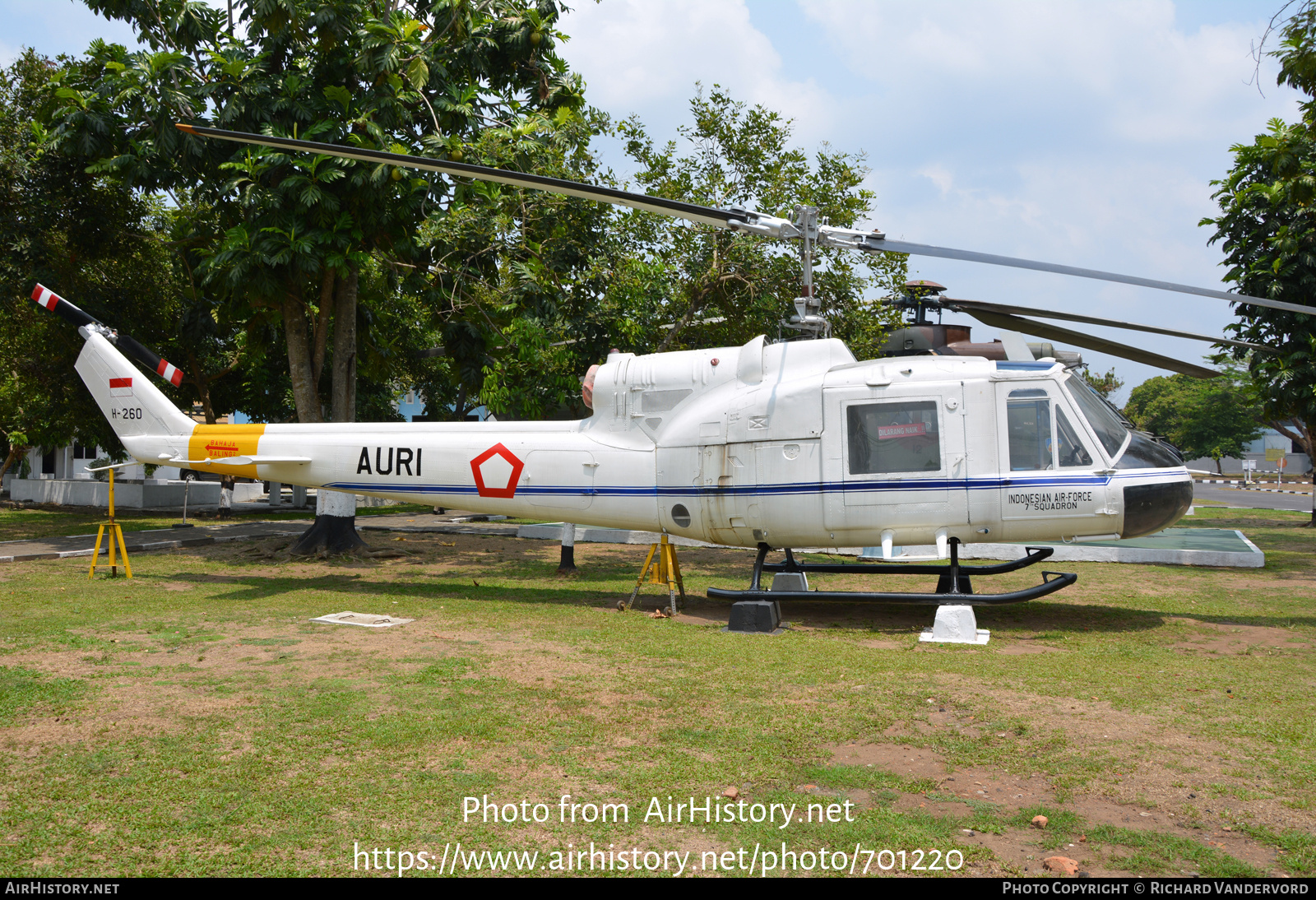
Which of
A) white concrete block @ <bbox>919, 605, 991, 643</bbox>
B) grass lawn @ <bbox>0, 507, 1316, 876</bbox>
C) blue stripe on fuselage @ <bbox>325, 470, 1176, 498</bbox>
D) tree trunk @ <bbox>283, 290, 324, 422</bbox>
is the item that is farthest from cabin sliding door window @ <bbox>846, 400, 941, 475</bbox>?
tree trunk @ <bbox>283, 290, 324, 422</bbox>

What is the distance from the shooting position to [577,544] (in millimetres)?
19094

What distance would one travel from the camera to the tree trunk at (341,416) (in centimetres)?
1612

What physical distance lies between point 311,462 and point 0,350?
738 inches

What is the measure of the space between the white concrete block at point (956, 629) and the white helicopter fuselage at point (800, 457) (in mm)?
920

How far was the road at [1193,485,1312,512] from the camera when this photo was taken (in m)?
34.1

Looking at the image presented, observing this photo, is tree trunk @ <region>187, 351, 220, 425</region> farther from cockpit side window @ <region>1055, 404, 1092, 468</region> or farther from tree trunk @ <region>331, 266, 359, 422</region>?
cockpit side window @ <region>1055, 404, 1092, 468</region>

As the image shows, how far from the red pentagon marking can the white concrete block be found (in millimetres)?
5345

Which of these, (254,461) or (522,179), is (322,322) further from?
(522,179)

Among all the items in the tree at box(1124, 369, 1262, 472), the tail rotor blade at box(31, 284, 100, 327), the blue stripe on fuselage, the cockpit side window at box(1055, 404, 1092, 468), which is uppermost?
the tree at box(1124, 369, 1262, 472)

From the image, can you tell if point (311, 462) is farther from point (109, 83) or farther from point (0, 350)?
point (0, 350)

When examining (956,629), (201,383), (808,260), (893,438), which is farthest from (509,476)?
(201,383)

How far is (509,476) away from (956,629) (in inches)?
226

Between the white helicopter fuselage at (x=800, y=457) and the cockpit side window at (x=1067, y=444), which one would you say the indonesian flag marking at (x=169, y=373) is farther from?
the cockpit side window at (x=1067, y=444)

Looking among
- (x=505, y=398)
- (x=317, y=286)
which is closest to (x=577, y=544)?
(x=505, y=398)
